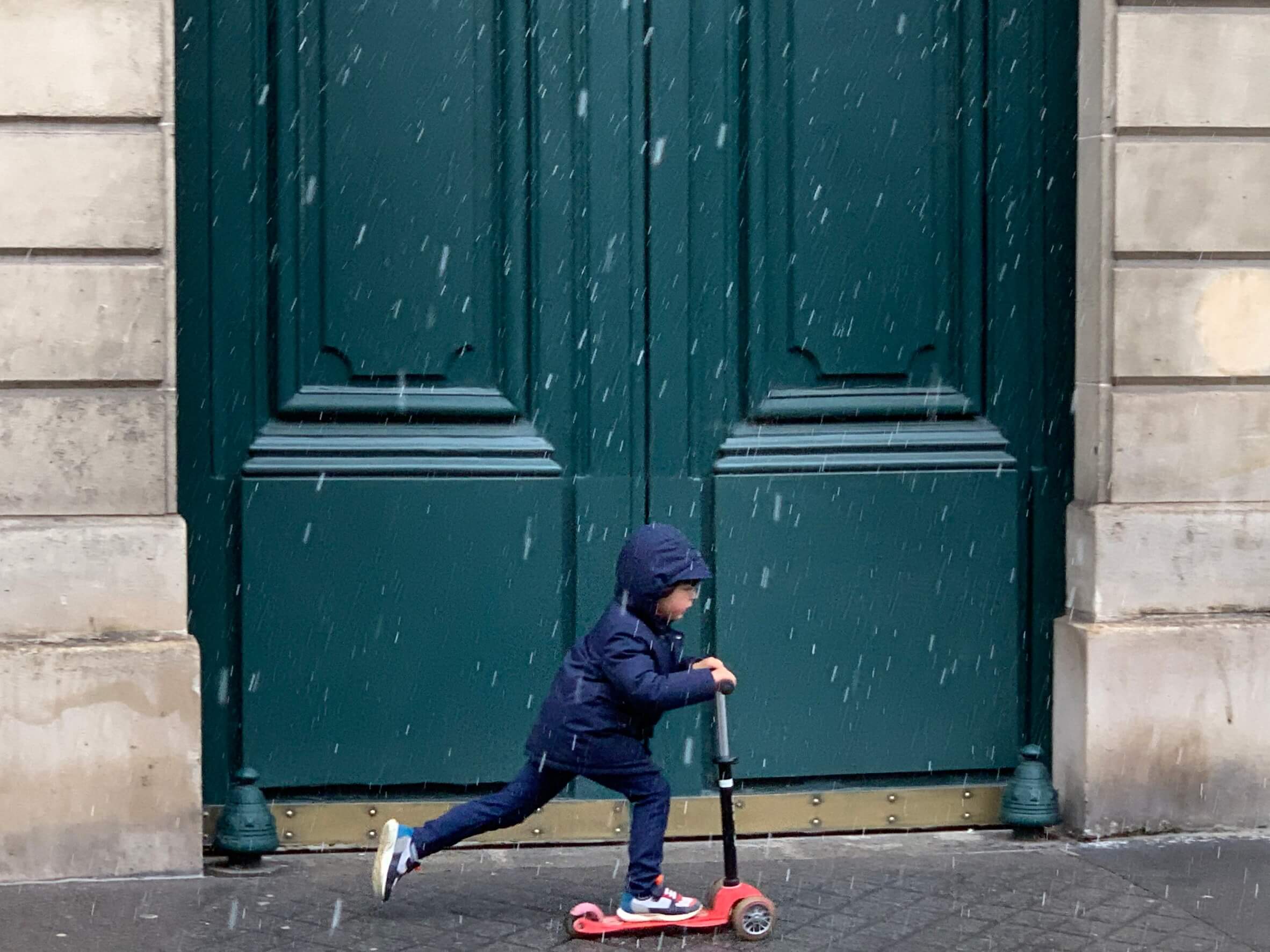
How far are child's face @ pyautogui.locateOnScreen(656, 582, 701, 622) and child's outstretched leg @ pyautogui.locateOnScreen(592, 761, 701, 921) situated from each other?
17.6 inches

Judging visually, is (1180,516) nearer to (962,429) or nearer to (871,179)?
(962,429)

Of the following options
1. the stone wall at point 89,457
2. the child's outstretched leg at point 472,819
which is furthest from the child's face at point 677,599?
the stone wall at point 89,457

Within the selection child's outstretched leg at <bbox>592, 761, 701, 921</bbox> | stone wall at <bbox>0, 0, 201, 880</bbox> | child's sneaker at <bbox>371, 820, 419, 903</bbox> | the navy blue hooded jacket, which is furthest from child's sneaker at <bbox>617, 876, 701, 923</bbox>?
stone wall at <bbox>0, 0, 201, 880</bbox>

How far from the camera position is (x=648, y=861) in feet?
18.9

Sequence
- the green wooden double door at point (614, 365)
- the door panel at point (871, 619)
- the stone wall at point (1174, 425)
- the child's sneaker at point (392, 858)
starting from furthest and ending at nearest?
the door panel at point (871, 619)
the stone wall at point (1174, 425)
the green wooden double door at point (614, 365)
the child's sneaker at point (392, 858)

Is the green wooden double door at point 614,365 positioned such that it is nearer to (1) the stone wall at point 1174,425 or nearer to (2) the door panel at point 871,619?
(2) the door panel at point 871,619

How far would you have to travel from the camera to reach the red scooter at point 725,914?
18.6ft

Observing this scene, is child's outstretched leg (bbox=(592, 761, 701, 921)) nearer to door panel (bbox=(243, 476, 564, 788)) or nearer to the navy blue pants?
the navy blue pants

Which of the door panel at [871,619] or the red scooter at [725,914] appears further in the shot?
the door panel at [871,619]

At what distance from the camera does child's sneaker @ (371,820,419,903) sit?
19.2ft

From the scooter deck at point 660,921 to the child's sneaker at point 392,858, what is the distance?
51 centimetres

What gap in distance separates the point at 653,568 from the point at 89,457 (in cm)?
187

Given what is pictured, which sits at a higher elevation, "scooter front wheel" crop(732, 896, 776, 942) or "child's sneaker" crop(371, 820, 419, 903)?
"child's sneaker" crop(371, 820, 419, 903)

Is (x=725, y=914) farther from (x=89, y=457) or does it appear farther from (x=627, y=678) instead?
(x=89, y=457)
